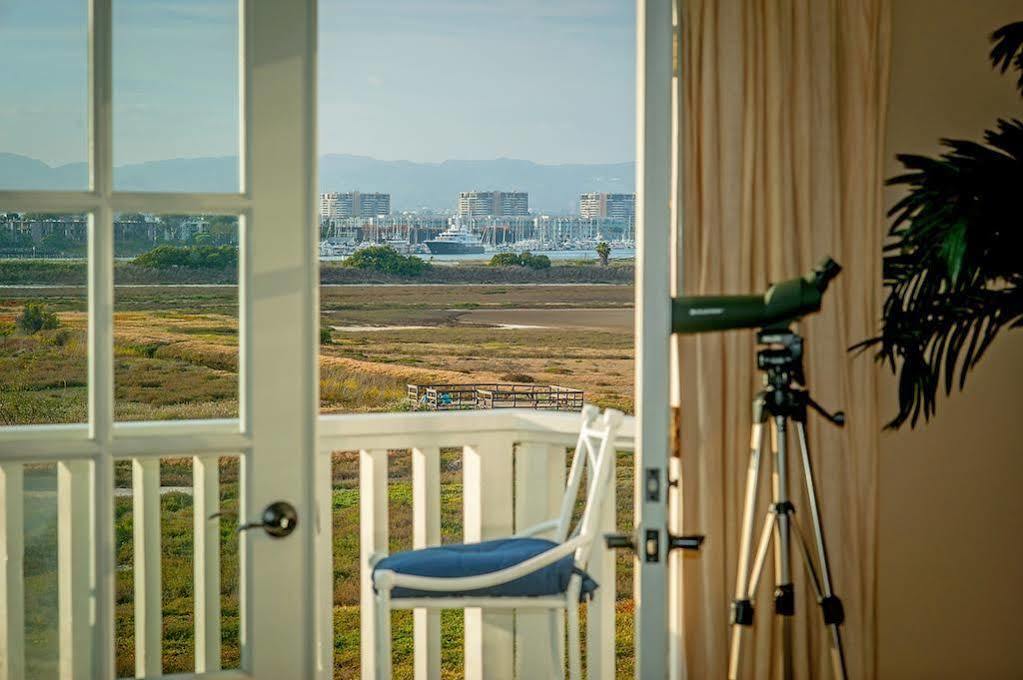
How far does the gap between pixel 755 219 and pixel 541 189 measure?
661 cm

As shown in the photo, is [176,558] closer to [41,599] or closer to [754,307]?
[41,599]

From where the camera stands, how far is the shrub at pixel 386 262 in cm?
1002

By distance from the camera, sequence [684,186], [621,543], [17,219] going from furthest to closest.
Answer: [684,186] < [17,219] < [621,543]

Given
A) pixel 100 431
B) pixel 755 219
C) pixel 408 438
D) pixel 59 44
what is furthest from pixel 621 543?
pixel 408 438

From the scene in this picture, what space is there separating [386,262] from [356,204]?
2.00 feet

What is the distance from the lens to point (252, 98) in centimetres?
221

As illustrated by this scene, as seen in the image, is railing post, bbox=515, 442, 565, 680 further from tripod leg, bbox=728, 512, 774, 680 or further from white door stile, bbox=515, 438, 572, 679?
tripod leg, bbox=728, 512, 774, 680

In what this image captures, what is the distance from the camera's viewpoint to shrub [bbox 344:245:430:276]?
1002cm

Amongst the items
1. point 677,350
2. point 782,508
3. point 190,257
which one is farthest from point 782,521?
point 190,257

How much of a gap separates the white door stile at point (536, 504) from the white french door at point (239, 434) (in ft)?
4.93

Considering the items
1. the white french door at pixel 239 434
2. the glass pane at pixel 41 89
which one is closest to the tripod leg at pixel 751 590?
the white french door at pixel 239 434

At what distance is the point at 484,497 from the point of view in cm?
381

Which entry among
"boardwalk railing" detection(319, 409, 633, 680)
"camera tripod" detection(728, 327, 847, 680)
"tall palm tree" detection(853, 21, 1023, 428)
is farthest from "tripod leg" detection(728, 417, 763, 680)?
"boardwalk railing" detection(319, 409, 633, 680)

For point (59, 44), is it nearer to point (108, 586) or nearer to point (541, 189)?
point (108, 586)
